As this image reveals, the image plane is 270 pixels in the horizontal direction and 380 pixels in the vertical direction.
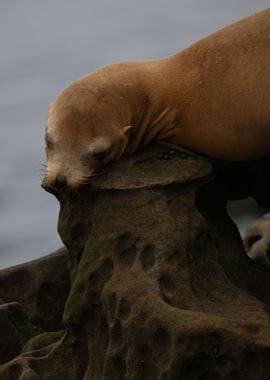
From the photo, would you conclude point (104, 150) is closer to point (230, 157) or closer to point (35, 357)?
point (230, 157)

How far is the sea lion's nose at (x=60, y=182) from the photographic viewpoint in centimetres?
655

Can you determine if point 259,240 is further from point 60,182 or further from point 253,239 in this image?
point 60,182

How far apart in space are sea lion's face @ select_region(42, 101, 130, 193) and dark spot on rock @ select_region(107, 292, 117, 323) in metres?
0.54

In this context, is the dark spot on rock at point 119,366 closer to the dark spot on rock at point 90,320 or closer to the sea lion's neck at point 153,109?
the dark spot on rock at point 90,320

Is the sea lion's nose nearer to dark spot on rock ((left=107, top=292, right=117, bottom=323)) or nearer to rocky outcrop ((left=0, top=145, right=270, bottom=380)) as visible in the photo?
rocky outcrop ((left=0, top=145, right=270, bottom=380))

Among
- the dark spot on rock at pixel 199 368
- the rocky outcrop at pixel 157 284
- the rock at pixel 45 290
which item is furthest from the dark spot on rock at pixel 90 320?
the rock at pixel 45 290

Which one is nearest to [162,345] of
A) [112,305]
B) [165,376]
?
[165,376]

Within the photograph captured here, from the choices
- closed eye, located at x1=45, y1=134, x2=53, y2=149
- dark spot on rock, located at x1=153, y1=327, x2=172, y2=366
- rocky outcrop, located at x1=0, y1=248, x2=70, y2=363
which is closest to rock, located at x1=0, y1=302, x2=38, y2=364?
rocky outcrop, located at x1=0, y1=248, x2=70, y2=363

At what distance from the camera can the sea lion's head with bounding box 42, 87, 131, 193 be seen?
660cm

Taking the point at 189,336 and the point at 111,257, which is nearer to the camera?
the point at 189,336

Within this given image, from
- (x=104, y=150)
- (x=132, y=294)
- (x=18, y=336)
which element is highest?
(x=104, y=150)

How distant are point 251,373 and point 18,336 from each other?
1.96 m

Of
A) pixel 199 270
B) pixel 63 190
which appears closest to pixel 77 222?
pixel 63 190

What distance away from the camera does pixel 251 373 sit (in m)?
6.06
